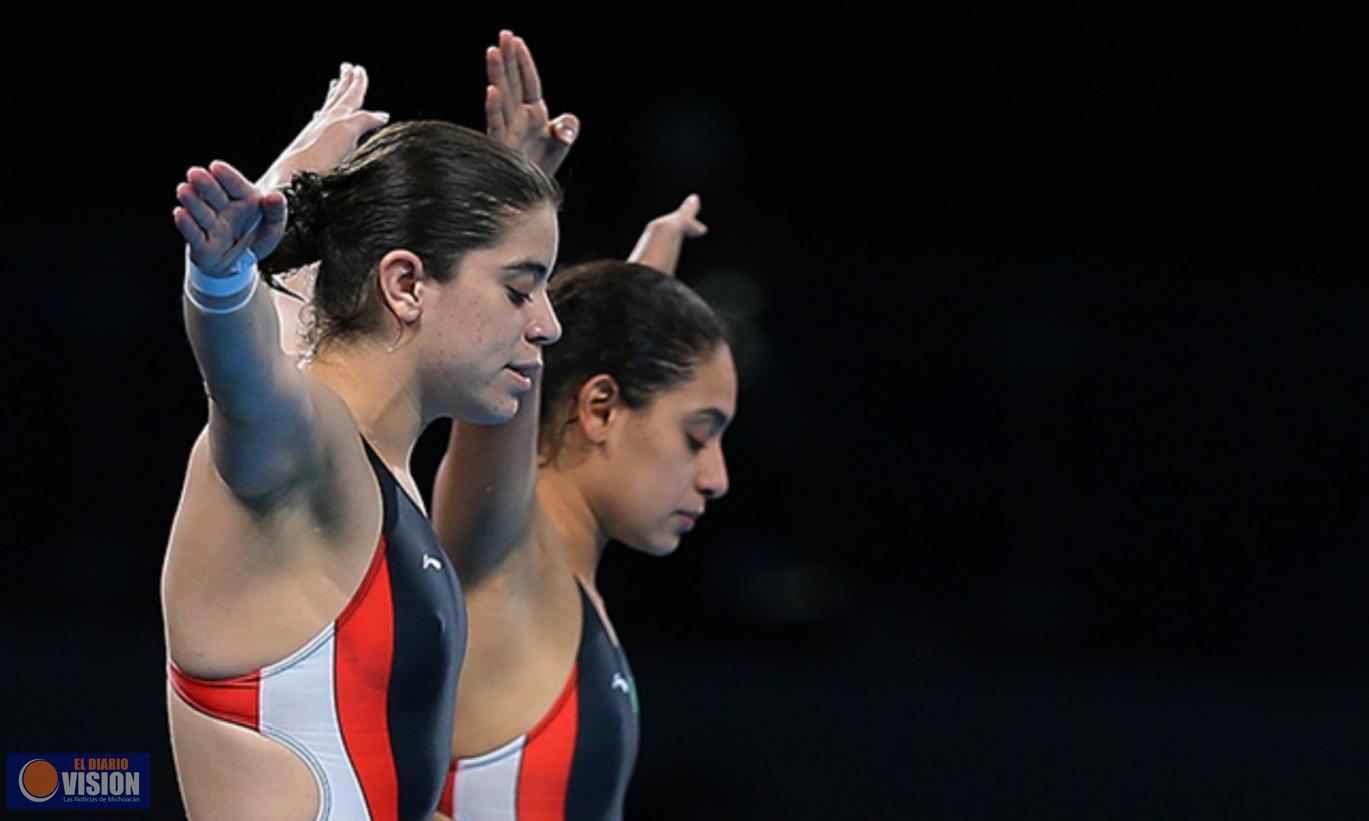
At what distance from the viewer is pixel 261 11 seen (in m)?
5.86

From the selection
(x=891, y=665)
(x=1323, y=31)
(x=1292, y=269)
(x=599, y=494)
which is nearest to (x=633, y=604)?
(x=891, y=665)

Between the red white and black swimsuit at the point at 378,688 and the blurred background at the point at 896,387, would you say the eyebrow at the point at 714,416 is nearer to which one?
the red white and black swimsuit at the point at 378,688

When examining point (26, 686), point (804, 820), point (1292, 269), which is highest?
point (1292, 269)

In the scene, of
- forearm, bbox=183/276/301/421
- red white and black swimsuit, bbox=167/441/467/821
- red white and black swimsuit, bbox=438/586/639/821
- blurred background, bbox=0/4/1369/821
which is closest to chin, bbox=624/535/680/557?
red white and black swimsuit, bbox=438/586/639/821

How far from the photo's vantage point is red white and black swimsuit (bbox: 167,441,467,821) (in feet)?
6.53

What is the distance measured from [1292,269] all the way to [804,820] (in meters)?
2.97

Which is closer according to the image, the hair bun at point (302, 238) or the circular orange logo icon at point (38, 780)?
the hair bun at point (302, 238)

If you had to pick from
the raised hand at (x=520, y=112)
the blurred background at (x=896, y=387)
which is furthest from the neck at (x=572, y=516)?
the blurred background at (x=896, y=387)

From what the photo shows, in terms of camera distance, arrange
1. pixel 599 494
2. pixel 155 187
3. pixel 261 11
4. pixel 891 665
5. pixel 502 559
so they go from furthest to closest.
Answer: pixel 261 11, pixel 155 187, pixel 891 665, pixel 599 494, pixel 502 559

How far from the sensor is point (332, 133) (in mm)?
2602

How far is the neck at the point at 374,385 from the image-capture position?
7.04ft

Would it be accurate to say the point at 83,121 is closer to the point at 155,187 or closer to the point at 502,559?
the point at 155,187

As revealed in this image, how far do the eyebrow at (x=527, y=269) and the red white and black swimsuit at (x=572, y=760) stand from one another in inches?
28.8

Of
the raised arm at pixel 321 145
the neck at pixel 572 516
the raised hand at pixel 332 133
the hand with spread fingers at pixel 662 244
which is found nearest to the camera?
the raised arm at pixel 321 145
